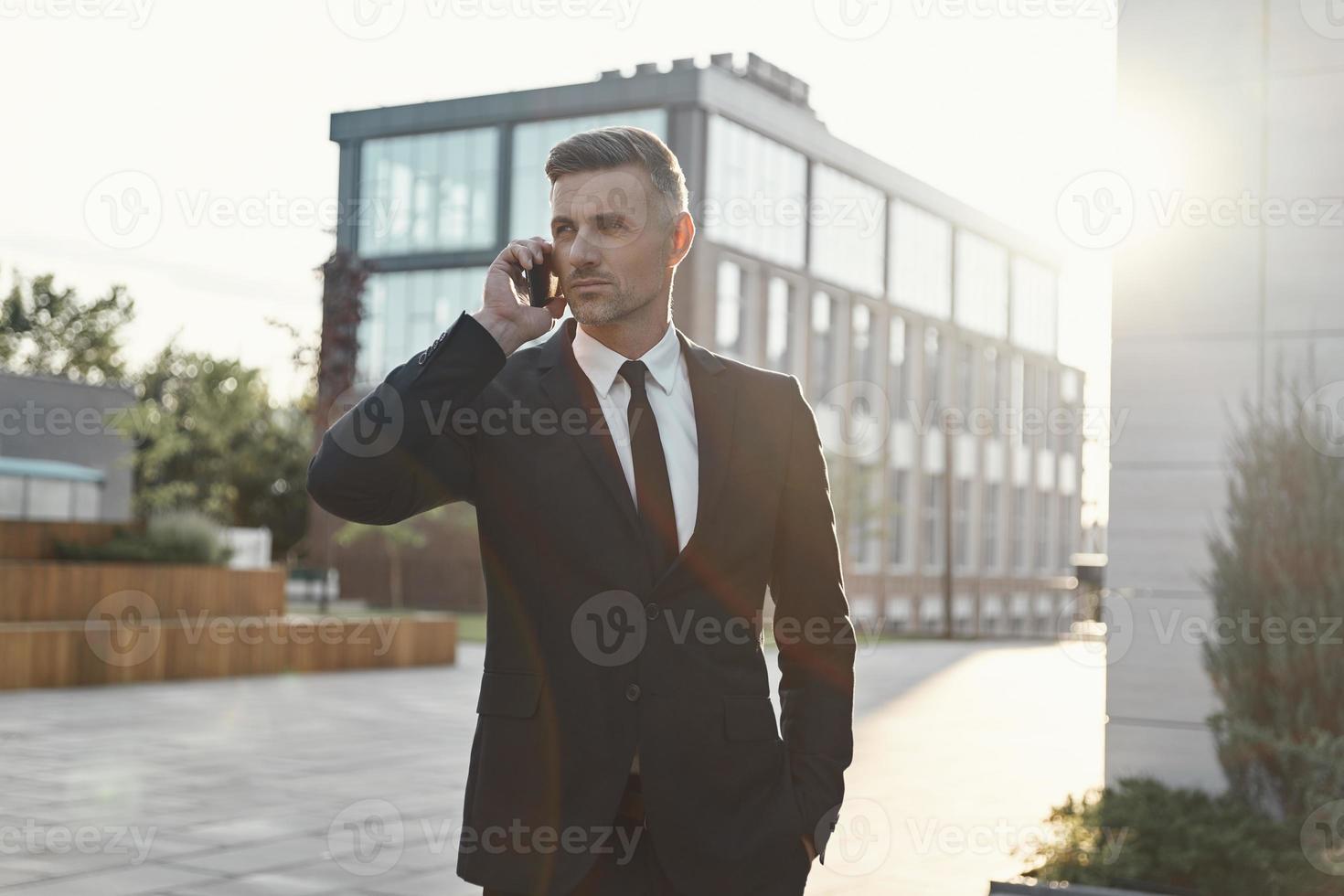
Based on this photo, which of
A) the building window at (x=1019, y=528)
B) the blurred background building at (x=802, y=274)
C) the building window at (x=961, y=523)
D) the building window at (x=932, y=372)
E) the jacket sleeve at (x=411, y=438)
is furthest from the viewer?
the building window at (x=1019, y=528)

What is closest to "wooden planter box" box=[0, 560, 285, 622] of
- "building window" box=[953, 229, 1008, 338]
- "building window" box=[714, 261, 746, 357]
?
"building window" box=[714, 261, 746, 357]

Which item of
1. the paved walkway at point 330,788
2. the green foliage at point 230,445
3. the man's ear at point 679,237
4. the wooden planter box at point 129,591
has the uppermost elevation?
the green foliage at point 230,445

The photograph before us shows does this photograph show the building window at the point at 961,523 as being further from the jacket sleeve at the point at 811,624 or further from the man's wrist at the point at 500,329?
the man's wrist at the point at 500,329

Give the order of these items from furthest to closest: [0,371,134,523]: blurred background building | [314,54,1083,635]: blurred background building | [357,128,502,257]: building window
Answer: [357,128,502,257]: building window < [314,54,1083,635]: blurred background building < [0,371,134,523]: blurred background building

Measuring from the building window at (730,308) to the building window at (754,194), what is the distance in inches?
33.0

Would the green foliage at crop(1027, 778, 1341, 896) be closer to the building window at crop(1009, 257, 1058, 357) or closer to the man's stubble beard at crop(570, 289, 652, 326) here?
the man's stubble beard at crop(570, 289, 652, 326)

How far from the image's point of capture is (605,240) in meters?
2.92

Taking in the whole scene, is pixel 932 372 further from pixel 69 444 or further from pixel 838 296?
pixel 69 444

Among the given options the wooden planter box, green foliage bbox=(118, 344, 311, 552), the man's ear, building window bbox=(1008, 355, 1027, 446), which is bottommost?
the wooden planter box

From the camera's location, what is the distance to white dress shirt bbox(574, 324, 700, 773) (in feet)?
9.66

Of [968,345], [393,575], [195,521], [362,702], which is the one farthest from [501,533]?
[968,345]

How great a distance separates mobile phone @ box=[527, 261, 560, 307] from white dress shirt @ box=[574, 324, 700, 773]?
149mm

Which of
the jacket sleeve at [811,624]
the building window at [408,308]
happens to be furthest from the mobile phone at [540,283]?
the building window at [408,308]

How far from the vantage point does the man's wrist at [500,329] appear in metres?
2.85
